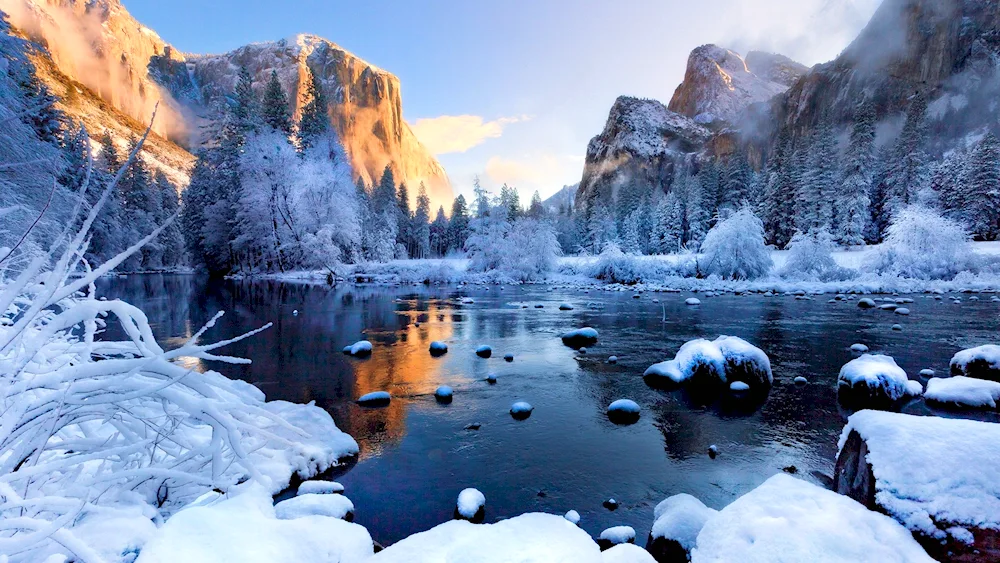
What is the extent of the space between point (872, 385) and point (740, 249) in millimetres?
26172

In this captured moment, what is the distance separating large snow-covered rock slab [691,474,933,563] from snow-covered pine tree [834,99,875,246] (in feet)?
159

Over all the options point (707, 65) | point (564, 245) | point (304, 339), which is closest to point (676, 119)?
point (707, 65)

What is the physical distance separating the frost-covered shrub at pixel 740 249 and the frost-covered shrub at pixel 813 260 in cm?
171

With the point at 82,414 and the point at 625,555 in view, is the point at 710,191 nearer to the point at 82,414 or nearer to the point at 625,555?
the point at 625,555

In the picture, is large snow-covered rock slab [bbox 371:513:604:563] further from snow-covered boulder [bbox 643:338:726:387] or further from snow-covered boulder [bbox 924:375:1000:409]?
snow-covered boulder [bbox 924:375:1000:409]

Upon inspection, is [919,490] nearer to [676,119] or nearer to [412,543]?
[412,543]

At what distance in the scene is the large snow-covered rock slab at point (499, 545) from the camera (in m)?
2.28

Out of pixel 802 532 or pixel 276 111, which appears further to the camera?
pixel 276 111

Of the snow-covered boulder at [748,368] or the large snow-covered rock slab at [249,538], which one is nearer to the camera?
the large snow-covered rock slab at [249,538]

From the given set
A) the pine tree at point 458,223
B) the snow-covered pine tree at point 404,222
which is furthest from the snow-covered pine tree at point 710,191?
the snow-covered pine tree at point 404,222

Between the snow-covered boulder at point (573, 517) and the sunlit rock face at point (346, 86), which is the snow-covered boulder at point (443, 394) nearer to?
the snow-covered boulder at point (573, 517)

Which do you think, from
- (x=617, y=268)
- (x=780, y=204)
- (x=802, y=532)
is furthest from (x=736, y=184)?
(x=802, y=532)

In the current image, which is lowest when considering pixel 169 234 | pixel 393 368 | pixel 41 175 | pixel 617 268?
pixel 393 368

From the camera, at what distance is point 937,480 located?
2.75 meters
